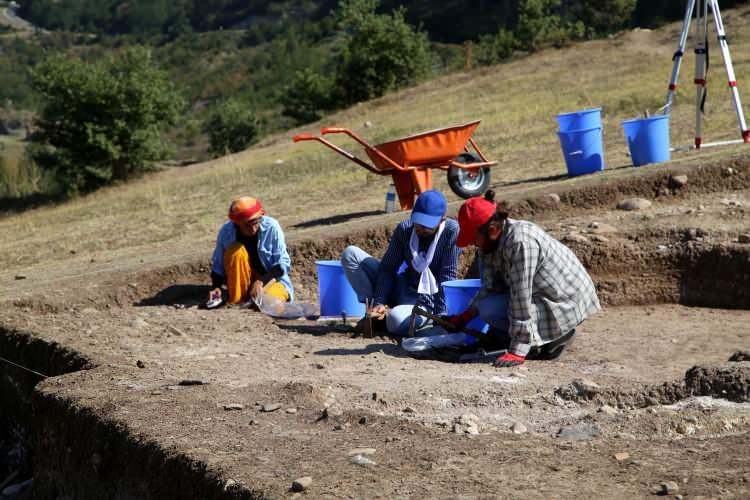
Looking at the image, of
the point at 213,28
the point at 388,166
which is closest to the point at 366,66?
the point at 388,166

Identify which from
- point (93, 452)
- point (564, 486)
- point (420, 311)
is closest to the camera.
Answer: point (564, 486)

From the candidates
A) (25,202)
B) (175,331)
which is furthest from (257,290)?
(25,202)

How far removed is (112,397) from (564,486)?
272 cm

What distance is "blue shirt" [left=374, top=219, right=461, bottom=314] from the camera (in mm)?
6980

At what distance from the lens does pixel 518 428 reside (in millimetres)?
4828

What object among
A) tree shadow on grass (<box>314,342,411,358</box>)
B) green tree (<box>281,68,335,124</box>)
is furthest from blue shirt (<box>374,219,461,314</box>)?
green tree (<box>281,68,335,124</box>)

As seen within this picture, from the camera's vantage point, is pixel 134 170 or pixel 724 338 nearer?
pixel 724 338

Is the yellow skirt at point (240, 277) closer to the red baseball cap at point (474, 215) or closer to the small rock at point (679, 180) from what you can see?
the red baseball cap at point (474, 215)

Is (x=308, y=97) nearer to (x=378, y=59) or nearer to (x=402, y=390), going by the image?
(x=378, y=59)

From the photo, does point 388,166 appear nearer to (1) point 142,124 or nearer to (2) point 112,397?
(2) point 112,397

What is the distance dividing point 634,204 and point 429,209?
329 centimetres

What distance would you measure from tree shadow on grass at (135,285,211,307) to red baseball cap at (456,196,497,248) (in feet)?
11.7

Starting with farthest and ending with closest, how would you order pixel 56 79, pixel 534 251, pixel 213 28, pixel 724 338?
pixel 213 28 < pixel 56 79 < pixel 724 338 < pixel 534 251

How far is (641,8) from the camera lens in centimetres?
5216
